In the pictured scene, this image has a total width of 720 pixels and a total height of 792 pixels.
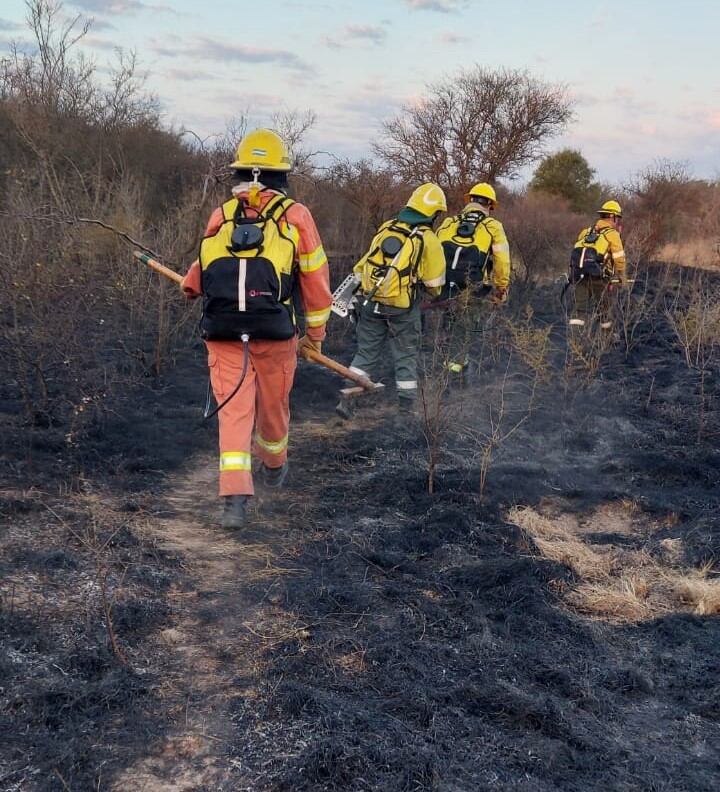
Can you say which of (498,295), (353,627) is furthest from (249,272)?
(498,295)

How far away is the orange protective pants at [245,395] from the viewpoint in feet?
12.5

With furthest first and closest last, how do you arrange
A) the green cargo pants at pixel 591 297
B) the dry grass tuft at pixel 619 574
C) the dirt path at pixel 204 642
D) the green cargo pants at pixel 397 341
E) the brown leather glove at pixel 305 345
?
the green cargo pants at pixel 591 297
the green cargo pants at pixel 397 341
the brown leather glove at pixel 305 345
the dry grass tuft at pixel 619 574
the dirt path at pixel 204 642

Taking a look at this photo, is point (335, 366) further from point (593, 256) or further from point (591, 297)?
point (591, 297)

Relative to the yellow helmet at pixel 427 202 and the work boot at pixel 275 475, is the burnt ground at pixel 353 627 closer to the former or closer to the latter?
the work boot at pixel 275 475

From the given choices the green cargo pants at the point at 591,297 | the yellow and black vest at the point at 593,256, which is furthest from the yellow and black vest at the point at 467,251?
the green cargo pants at the point at 591,297

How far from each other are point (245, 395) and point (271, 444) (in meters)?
0.44

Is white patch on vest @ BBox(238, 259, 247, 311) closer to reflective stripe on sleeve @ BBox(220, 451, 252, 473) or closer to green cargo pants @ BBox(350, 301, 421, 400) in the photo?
reflective stripe on sleeve @ BBox(220, 451, 252, 473)

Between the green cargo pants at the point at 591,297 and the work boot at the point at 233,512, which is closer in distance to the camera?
the work boot at the point at 233,512

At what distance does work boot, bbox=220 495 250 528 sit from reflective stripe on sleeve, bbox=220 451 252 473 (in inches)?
5.8

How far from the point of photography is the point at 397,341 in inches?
237

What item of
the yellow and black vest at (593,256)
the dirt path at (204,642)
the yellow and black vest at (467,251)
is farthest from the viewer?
the yellow and black vest at (593,256)

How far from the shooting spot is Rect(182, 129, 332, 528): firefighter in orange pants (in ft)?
12.2

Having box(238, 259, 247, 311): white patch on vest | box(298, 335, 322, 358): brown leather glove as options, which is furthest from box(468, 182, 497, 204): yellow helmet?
box(238, 259, 247, 311): white patch on vest

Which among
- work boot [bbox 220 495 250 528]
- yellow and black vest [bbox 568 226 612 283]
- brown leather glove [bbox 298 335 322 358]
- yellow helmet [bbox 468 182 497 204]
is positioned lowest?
work boot [bbox 220 495 250 528]
